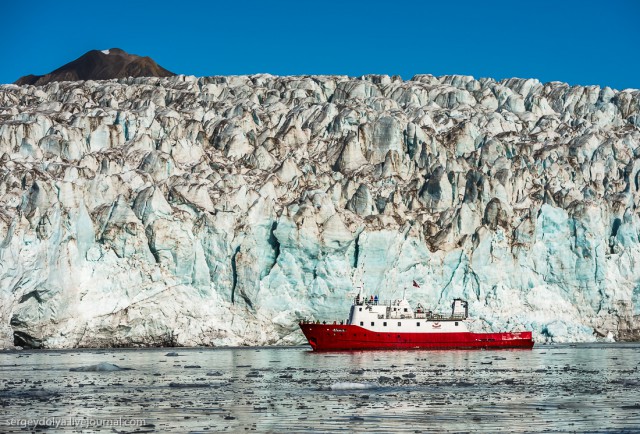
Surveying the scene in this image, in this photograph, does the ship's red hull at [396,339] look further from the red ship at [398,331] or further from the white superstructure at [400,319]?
the white superstructure at [400,319]

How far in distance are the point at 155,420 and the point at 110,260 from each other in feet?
124

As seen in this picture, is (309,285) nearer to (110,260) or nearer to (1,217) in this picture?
(110,260)

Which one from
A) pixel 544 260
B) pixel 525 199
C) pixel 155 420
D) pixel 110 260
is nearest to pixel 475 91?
pixel 525 199

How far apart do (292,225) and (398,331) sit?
9452mm

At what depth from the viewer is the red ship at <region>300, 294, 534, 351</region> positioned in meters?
57.7

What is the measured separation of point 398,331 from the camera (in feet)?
193

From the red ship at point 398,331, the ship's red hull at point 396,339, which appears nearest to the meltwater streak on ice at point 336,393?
the ship's red hull at point 396,339

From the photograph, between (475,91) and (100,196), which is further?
(475,91)

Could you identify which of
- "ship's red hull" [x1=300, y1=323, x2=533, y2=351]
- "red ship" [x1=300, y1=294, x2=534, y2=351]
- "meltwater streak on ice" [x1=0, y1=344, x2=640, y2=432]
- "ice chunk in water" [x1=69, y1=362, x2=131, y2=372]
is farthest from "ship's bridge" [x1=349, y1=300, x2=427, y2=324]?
"ice chunk in water" [x1=69, y1=362, x2=131, y2=372]

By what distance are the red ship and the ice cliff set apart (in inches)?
107

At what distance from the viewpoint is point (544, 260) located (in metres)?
65.9

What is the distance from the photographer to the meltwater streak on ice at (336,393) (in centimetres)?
2327

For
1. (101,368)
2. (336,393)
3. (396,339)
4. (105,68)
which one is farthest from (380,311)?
(105,68)

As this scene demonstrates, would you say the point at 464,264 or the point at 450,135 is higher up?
the point at 450,135
